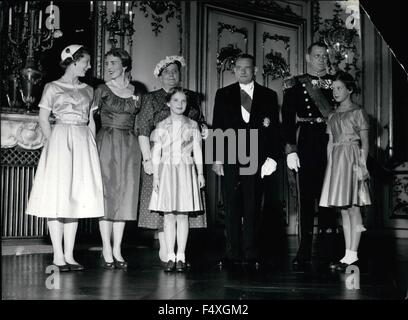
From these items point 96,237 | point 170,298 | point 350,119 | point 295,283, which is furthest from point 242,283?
point 96,237

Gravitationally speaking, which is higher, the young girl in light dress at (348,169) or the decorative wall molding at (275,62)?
the decorative wall molding at (275,62)

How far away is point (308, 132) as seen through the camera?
3455 mm

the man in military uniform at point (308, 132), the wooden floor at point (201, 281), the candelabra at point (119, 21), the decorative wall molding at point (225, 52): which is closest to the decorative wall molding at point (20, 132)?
the wooden floor at point (201, 281)

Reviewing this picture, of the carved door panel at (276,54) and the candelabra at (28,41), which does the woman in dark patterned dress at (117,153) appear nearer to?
the candelabra at (28,41)

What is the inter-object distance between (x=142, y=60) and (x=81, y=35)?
22.1 inches

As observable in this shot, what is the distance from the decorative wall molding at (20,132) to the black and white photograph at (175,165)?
0.03 feet

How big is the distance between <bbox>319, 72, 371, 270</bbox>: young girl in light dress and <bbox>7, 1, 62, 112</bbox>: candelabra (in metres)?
2.34

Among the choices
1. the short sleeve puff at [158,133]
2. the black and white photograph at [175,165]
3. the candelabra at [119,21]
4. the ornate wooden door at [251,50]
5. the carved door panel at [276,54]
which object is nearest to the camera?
the black and white photograph at [175,165]

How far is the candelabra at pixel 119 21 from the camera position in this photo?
4.84 meters

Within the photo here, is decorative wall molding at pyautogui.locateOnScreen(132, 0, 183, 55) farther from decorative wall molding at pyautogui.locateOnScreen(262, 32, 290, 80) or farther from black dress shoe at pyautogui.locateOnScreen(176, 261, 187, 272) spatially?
black dress shoe at pyautogui.locateOnScreen(176, 261, 187, 272)

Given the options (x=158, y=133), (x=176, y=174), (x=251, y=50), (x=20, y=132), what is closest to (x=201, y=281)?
(x=176, y=174)

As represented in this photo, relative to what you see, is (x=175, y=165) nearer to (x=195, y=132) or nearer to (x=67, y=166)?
(x=195, y=132)

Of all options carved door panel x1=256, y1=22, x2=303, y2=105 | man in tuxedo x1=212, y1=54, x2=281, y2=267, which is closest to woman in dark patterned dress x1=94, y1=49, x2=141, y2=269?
man in tuxedo x1=212, y1=54, x2=281, y2=267
